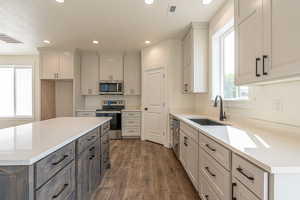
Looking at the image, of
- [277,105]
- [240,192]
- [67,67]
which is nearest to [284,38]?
[277,105]

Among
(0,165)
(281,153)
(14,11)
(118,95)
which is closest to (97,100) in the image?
(118,95)

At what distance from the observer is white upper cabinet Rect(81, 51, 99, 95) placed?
617 cm

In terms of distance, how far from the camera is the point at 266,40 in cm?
149

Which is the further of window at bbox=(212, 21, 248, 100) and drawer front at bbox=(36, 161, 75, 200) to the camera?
window at bbox=(212, 21, 248, 100)

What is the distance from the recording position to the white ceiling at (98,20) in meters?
3.06

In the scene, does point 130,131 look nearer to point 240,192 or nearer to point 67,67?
point 67,67

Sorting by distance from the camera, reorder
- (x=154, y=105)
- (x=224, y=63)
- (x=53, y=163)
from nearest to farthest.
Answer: (x=53, y=163) → (x=224, y=63) → (x=154, y=105)

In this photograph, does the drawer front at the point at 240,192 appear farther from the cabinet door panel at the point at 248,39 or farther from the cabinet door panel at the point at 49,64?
the cabinet door panel at the point at 49,64

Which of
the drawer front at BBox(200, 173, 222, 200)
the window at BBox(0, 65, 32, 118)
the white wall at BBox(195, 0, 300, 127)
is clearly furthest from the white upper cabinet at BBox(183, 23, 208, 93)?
the window at BBox(0, 65, 32, 118)

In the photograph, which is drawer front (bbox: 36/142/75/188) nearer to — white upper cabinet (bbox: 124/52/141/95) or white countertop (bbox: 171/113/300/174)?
white countertop (bbox: 171/113/300/174)

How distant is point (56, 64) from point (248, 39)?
215 inches

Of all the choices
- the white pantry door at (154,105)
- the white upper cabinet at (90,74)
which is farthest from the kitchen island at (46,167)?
the white upper cabinet at (90,74)

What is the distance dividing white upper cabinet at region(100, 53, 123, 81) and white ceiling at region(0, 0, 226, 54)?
912 millimetres

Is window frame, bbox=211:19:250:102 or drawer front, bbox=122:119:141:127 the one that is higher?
window frame, bbox=211:19:250:102
